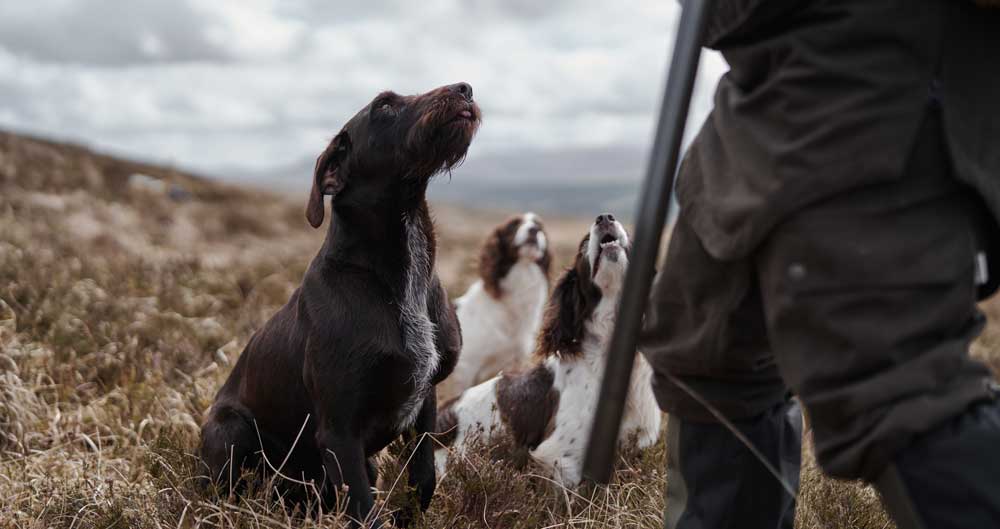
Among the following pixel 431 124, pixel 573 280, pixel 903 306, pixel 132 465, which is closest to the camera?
pixel 903 306

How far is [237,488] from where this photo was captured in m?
3.66

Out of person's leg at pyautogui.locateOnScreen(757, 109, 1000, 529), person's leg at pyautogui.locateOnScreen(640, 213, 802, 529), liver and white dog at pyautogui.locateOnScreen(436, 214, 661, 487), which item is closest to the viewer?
person's leg at pyautogui.locateOnScreen(757, 109, 1000, 529)

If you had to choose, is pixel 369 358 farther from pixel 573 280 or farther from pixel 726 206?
pixel 573 280

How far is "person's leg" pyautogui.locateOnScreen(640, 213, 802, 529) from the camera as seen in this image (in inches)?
87.0

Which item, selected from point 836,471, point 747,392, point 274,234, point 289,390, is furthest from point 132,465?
point 274,234

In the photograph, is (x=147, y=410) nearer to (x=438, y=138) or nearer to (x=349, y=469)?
(x=349, y=469)

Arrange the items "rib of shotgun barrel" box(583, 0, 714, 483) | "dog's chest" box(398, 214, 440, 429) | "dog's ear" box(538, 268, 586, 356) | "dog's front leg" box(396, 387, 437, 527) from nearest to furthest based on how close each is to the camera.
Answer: "rib of shotgun barrel" box(583, 0, 714, 483) < "dog's chest" box(398, 214, 440, 429) < "dog's front leg" box(396, 387, 437, 527) < "dog's ear" box(538, 268, 586, 356)

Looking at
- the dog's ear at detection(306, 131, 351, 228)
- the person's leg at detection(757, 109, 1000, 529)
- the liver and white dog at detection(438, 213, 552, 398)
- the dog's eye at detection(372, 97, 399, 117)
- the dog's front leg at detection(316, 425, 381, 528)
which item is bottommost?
the liver and white dog at detection(438, 213, 552, 398)

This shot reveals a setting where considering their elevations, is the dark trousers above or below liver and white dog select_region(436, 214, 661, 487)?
above

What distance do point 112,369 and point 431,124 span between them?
348cm

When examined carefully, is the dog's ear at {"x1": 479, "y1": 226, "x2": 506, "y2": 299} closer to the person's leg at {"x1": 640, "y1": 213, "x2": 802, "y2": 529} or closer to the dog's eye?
the dog's eye

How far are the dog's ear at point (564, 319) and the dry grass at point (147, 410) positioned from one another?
0.77m

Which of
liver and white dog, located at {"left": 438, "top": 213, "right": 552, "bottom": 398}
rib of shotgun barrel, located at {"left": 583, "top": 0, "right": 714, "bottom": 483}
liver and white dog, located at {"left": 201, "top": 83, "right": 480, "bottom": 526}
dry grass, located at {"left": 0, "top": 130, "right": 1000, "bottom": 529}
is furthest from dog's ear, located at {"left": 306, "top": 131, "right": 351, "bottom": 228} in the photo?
liver and white dog, located at {"left": 438, "top": 213, "right": 552, "bottom": 398}

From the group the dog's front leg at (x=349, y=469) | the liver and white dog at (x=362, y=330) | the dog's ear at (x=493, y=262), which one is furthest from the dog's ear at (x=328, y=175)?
the dog's ear at (x=493, y=262)
